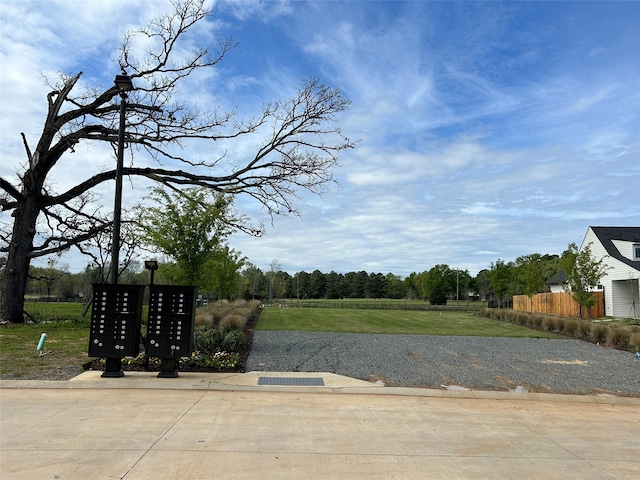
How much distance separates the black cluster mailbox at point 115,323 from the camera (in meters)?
8.65

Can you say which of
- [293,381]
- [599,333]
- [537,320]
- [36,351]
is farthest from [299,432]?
[537,320]

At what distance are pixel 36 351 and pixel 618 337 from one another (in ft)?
60.0

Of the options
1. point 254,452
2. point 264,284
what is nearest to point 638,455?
point 254,452

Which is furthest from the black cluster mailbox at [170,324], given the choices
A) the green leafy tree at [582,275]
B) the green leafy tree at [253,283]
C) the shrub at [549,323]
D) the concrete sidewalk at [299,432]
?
the green leafy tree at [253,283]

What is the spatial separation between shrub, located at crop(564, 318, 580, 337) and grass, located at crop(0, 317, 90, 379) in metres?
18.9

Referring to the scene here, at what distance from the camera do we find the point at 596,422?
6730 mm

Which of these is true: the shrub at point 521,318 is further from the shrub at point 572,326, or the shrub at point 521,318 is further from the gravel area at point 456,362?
the gravel area at point 456,362

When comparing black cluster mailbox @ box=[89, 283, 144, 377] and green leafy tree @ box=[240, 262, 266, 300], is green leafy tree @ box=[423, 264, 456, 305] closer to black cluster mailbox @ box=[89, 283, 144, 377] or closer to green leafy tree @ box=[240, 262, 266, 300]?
green leafy tree @ box=[240, 262, 266, 300]

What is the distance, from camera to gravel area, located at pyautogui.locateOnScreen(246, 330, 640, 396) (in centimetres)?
952

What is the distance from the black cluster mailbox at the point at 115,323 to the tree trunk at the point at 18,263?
11.4 metres

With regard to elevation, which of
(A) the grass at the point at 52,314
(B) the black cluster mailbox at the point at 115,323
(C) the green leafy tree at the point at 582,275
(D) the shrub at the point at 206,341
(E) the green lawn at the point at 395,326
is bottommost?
(E) the green lawn at the point at 395,326

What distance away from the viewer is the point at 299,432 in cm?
576

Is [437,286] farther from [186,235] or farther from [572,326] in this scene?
[186,235]

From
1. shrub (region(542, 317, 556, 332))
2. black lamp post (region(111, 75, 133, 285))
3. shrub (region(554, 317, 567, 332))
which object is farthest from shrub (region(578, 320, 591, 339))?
black lamp post (region(111, 75, 133, 285))
